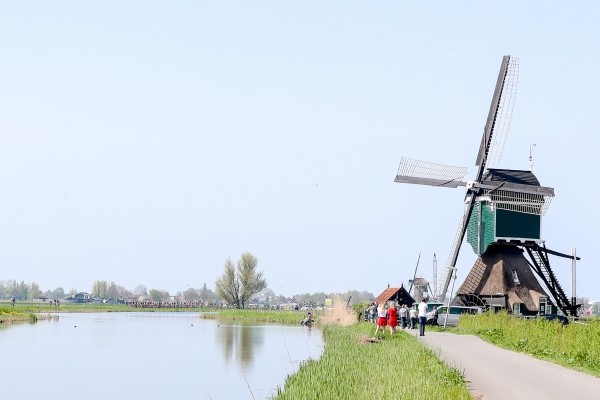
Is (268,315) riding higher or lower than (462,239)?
lower

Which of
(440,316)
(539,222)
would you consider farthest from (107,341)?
(539,222)

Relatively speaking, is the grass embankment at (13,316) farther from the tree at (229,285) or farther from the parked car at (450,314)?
the tree at (229,285)

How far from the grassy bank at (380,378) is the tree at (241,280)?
10185cm

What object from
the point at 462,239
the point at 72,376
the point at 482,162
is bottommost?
the point at 72,376

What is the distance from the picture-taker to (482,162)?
58.3 metres

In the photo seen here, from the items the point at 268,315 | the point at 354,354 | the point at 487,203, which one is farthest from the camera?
the point at 268,315

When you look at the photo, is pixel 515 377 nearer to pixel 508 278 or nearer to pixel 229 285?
pixel 508 278

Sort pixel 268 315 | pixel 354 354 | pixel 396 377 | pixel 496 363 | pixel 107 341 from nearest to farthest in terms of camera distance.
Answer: pixel 396 377 → pixel 496 363 → pixel 354 354 → pixel 107 341 → pixel 268 315

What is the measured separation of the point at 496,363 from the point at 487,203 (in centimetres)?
3242

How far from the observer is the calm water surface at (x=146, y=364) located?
89.9ft

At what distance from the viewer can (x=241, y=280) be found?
130 meters

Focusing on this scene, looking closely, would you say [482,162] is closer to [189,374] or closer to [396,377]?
[189,374]

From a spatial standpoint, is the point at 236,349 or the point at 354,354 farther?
the point at 236,349

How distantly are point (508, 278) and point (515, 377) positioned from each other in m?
35.9
